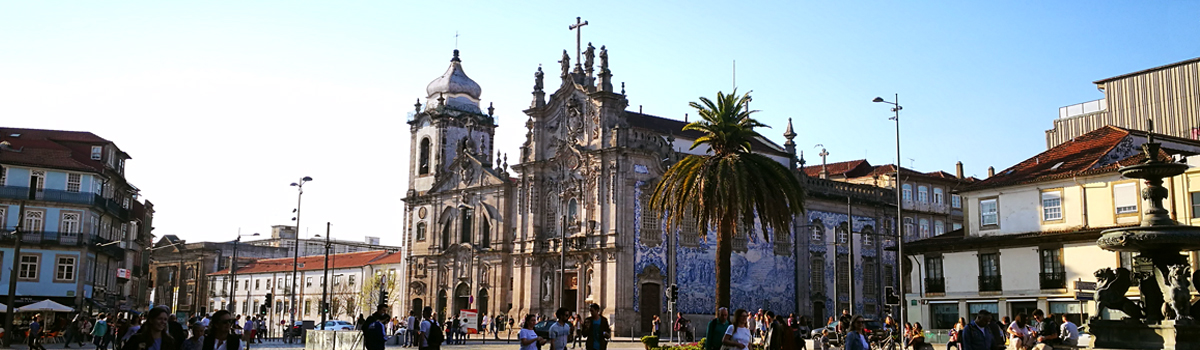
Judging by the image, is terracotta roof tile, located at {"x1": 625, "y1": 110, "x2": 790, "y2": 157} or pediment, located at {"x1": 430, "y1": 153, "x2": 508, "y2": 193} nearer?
terracotta roof tile, located at {"x1": 625, "y1": 110, "x2": 790, "y2": 157}

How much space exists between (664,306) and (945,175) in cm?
2772

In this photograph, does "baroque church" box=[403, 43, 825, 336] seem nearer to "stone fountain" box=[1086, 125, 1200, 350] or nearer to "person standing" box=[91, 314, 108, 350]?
"person standing" box=[91, 314, 108, 350]

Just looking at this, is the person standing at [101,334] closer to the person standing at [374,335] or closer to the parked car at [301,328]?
the parked car at [301,328]

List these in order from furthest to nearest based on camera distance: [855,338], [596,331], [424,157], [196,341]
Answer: [424,157] → [596,331] → [855,338] → [196,341]

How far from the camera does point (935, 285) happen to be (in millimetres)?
48594

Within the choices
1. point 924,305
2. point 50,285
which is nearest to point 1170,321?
point 924,305

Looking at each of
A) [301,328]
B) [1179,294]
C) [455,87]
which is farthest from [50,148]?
A: [1179,294]

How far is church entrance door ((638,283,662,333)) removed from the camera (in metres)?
59.6

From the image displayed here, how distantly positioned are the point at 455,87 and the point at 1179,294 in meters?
60.6

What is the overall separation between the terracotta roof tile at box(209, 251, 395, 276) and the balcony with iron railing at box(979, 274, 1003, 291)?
2315 inches

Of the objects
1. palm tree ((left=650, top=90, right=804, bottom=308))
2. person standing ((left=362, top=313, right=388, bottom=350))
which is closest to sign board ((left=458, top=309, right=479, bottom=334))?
palm tree ((left=650, top=90, right=804, bottom=308))

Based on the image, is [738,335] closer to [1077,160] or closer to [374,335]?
[374,335]

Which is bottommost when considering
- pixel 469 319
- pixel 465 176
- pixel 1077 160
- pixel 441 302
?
pixel 469 319

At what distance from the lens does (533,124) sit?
66.9 meters
